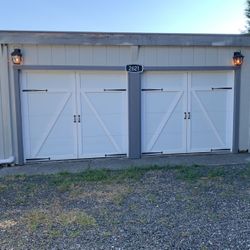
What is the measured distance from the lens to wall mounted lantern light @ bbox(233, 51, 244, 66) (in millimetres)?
7294

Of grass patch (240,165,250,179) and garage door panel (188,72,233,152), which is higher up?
garage door panel (188,72,233,152)

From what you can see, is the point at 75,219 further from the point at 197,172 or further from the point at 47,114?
the point at 47,114

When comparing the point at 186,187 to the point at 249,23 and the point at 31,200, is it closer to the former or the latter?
the point at 31,200

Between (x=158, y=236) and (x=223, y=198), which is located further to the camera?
(x=223, y=198)

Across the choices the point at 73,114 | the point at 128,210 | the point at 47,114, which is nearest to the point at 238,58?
the point at 73,114

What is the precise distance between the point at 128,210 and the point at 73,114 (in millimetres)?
3444

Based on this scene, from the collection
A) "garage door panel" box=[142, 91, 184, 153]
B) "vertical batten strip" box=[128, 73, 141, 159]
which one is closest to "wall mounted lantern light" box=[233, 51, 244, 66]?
"garage door panel" box=[142, 91, 184, 153]

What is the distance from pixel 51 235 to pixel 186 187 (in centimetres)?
245

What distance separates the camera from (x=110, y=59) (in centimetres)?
699

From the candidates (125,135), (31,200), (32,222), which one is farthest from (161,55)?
(32,222)

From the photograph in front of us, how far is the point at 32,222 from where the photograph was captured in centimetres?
380

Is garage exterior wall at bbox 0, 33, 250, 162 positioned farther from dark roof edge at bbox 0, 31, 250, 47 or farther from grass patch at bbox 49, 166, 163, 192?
grass patch at bbox 49, 166, 163, 192

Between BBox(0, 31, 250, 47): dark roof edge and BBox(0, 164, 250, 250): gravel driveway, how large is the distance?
2.78 m

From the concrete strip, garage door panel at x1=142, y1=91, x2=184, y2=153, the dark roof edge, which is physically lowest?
the concrete strip
